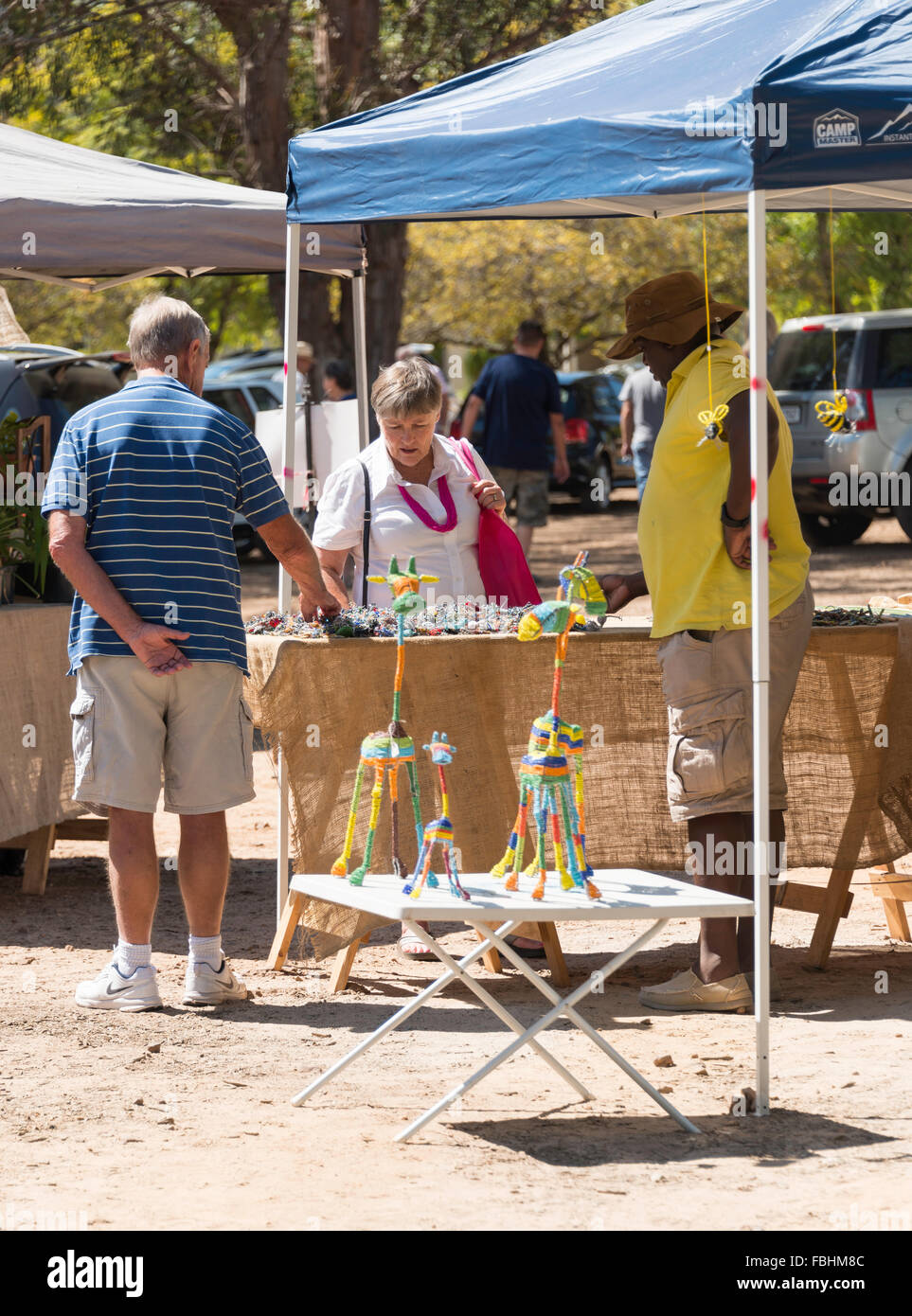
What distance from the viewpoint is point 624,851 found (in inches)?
223

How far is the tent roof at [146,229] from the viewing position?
6.46 meters

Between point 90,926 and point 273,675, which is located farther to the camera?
point 90,926

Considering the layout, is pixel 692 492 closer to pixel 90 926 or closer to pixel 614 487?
pixel 90 926

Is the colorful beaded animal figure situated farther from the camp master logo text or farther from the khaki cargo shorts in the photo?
the khaki cargo shorts

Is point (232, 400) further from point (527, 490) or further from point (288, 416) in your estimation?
point (288, 416)

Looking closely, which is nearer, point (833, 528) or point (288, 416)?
point (288, 416)

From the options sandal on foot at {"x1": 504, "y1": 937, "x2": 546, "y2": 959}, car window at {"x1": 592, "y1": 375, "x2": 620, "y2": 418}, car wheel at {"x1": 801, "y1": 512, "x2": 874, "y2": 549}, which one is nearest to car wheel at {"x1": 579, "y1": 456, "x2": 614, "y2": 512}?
car window at {"x1": 592, "y1": 375, "x2": 620, "y2": 418}

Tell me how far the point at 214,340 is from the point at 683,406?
2680cm

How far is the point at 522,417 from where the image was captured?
12797 mm

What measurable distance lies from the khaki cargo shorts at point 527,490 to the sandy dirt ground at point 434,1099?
7.20m

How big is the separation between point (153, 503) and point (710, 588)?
5.21 feet

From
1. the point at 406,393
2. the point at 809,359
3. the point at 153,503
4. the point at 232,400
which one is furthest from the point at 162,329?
the point at 232,400

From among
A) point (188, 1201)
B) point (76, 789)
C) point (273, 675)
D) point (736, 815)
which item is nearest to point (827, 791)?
point (736, 815)

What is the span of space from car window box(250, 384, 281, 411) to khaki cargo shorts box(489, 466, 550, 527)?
6.32 meters
